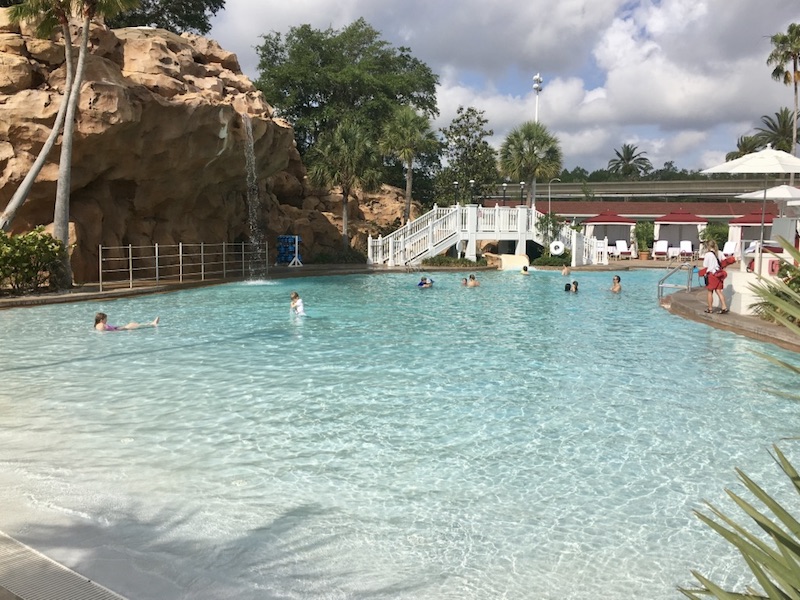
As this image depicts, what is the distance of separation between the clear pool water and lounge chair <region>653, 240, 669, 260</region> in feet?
94.8

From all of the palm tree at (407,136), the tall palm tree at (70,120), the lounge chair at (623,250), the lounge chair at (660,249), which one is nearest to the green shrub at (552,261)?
the palm tree at (407,136)

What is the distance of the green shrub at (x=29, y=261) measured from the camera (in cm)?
1698

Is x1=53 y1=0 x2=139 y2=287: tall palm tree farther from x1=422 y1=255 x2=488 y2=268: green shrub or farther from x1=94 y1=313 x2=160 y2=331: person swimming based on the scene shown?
x1=422 y1=255 x2=488 y2=268: green shrub

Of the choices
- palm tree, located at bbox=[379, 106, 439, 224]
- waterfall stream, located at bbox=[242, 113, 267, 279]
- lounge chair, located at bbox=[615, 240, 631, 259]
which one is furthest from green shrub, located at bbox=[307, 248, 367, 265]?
lounge chair, located at bbox=[615, 240, 631, 259]

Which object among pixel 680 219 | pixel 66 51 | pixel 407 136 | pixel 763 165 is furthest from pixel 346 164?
pixel 680 219

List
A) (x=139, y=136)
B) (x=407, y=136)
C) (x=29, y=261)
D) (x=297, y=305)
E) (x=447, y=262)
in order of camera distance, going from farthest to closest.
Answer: (x=407, y=136) → (x=447, y=262) → (x=139, y=136) → (x=29, y=261) → (x=297, y=305)

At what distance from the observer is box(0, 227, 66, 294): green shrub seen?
16984mm

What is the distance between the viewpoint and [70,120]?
18141 mm

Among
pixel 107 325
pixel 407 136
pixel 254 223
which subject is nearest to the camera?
pixel 107 325

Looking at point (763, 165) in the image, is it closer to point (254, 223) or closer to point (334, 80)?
point (254, 223)

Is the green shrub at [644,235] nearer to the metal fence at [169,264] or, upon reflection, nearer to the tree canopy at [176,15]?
the metal fence at [169,264]

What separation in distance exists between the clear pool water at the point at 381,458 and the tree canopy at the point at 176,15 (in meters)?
29.3

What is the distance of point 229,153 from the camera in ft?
78.9

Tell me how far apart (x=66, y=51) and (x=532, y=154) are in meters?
24.5
